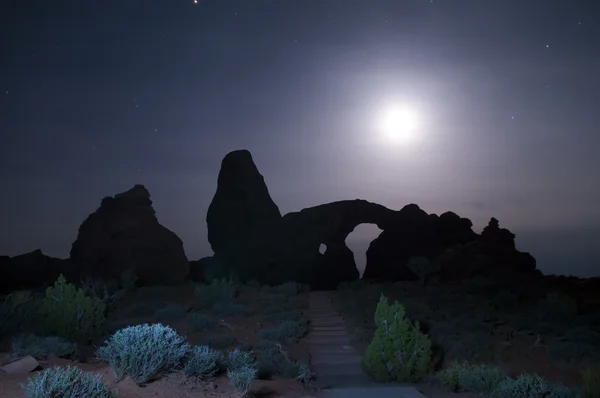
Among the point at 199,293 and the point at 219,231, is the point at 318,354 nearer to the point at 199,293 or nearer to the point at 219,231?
the point at 199,293

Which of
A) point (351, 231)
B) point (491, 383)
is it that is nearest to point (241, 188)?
point (351, 231)

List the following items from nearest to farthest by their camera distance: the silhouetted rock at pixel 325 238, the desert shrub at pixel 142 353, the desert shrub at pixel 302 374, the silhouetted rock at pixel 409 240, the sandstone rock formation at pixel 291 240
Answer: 1. the desert shrub at pixel 142 353
2. the desert shrub at pixel 302 374
3. the silhouetted rock at pixel 409 240
4. the sandstone rock formation at pixel 291 240
5. the silhouetted rock at pixel 325 238

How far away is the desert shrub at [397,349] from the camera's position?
34.9ft

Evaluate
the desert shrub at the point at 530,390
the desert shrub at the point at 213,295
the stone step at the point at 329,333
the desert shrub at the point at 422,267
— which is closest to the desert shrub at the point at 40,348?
the desert shrub at the point at 530,390

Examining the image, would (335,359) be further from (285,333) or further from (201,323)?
(201,323)

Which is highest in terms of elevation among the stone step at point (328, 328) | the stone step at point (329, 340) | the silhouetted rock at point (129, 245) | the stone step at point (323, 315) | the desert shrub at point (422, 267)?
the silhouetted rock at point (129, 245)

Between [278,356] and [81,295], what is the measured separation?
17.6 ft

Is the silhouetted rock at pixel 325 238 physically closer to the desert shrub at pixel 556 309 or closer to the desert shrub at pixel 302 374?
the desert shrub at pixel 556 309

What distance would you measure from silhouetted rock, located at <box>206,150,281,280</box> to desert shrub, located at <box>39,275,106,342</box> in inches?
1265

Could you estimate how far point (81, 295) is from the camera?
12945mm

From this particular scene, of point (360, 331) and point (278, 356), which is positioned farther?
point (360, 331)

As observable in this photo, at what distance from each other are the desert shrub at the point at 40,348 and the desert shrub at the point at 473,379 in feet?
23.8

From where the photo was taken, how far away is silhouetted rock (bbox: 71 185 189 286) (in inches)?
1451

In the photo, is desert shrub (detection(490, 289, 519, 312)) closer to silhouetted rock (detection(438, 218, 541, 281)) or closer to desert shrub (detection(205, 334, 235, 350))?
desert shrub (detection(205, 334, 235, 350))
